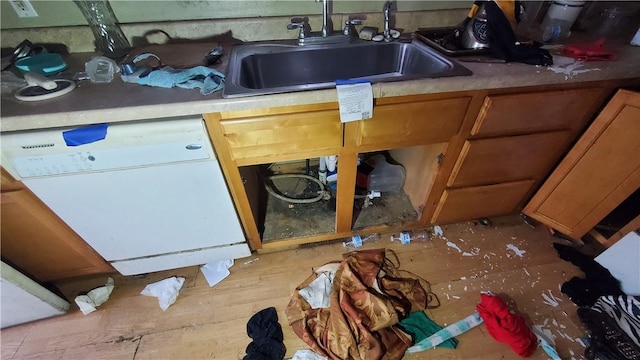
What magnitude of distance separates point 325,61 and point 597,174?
1.25m

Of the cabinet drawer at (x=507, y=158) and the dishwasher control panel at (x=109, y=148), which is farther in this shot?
the cabinet drawer at (x=507, y=158)

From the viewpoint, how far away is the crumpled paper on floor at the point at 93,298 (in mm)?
1196

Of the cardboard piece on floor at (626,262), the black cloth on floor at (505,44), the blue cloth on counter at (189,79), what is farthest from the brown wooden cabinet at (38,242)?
the cardboard piece on floor at (626,262)

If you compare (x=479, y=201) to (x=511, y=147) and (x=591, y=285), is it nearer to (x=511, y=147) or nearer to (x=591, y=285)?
(x=511, y=147)

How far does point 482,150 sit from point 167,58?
1.35 m

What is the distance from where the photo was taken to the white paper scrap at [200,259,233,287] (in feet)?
4.31

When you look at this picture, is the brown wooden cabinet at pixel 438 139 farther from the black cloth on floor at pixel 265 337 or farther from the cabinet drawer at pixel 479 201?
the black cloth on floor at pixel 265 337

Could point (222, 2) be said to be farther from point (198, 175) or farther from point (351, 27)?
point (198, 175)

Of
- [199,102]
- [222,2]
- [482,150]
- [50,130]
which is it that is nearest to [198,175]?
[199,102]

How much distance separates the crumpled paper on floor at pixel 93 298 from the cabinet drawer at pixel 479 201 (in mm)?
1637

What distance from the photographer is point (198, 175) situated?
0.95m

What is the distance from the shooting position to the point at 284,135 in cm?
93

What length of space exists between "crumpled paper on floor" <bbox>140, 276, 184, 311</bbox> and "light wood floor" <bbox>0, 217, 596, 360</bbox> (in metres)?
0.02

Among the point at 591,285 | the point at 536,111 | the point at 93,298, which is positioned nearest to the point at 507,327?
the point at 591,285
